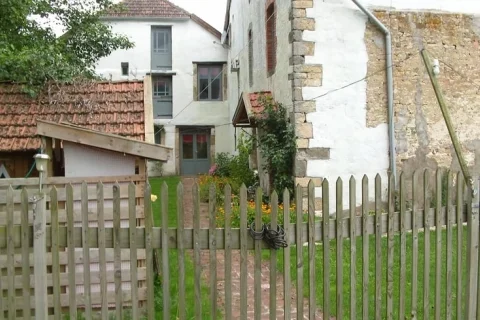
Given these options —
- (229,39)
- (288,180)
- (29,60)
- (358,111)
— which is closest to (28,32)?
(29,60)

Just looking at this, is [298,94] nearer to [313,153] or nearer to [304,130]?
[304,130]

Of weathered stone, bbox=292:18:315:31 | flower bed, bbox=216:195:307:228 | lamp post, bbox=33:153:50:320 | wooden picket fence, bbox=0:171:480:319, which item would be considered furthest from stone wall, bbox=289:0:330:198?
lamp post, bbox=33:153:50:320

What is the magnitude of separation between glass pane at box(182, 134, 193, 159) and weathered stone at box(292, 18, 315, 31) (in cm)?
1502

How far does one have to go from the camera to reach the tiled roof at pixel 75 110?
5.45m

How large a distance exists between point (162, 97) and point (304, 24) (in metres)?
15.3

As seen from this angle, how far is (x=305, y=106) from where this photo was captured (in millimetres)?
9672

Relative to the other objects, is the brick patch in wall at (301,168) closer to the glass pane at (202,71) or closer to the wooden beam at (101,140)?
the wooden beam at (101,140)

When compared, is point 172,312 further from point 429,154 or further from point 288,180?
point 429,154

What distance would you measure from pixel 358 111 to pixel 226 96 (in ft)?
48.5

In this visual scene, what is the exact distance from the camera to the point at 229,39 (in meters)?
23.0

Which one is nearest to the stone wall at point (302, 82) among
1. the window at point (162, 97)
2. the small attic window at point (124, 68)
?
the window at point (162, 97)

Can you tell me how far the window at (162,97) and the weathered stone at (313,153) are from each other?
15.0m

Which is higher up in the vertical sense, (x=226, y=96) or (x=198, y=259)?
(x=226, y=96)

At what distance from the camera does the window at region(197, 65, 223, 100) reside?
24141mm
